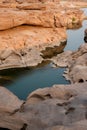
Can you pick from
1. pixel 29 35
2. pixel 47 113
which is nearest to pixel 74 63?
pixel 29 35

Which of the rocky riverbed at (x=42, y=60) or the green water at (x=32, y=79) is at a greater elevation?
the rocky riverbed at (x=42, y=60)

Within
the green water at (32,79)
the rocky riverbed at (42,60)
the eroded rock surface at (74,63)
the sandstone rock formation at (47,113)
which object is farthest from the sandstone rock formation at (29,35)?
the sandstone rock formation at (47,113)

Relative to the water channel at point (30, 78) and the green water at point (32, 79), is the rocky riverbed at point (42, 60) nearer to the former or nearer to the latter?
the water channel at point (30, 78)

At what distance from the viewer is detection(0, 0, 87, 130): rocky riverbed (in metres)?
10.8

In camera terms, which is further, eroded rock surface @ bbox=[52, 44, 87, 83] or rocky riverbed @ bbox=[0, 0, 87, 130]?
eroded rock surface @ bbox=[52, 44, 87, 83]

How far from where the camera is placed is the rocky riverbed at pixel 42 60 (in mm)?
10805

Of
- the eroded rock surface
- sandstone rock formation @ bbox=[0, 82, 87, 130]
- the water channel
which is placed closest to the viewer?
sandstone rock formation @ bbox=[0, 82, 87, 130]

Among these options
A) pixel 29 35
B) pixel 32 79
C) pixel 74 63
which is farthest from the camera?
pixel 29 35

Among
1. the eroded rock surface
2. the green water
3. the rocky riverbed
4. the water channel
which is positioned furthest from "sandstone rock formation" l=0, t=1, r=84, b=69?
the eroded rock surface

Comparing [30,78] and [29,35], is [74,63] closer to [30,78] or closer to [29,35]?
[30,78]

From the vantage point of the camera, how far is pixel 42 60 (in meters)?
24.5

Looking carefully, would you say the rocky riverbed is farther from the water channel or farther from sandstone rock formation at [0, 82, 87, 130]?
the water channel

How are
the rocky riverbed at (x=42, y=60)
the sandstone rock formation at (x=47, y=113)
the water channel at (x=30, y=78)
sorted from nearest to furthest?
the sandstone rock formation at (x=47, y=113) → the rocky riverbed at (x=42, y=60) → the water channel at (x=30, y=78)

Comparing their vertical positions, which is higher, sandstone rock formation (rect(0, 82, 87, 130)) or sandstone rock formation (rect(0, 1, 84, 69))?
sandstone rock formation (rect(0, 82, 87, 130))
